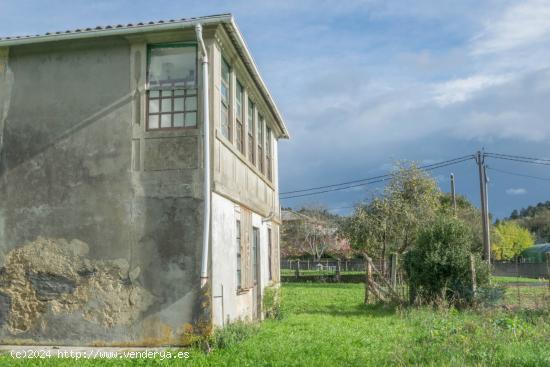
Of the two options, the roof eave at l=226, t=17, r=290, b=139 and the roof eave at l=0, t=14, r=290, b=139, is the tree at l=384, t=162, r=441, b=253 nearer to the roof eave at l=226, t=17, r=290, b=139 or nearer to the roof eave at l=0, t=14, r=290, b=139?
the roof eave at l=226, t=17, r=290, b=139

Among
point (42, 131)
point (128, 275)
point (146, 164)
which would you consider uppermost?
point (42, 131)

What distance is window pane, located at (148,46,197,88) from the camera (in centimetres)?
1114

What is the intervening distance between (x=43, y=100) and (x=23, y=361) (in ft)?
16.8

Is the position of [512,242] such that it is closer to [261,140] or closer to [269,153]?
[269,153]

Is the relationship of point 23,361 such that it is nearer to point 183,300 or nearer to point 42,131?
point 183,300

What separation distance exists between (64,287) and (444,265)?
1104 centimetres

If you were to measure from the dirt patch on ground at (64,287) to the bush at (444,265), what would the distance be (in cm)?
961

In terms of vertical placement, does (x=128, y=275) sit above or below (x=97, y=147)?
below

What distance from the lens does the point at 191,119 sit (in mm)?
11094

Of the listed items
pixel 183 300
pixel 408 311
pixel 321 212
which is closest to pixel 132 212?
pixel 183 300

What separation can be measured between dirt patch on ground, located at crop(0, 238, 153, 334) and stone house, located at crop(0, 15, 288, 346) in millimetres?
20

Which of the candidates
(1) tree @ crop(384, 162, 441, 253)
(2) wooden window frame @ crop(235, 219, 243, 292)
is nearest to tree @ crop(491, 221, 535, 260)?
(1) tree @ crop(384, 162, 441, 253)

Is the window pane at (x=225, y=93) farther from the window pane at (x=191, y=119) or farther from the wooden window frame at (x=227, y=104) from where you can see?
the window pane at (x=191, y=119)

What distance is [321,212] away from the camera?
63844 millimetres
